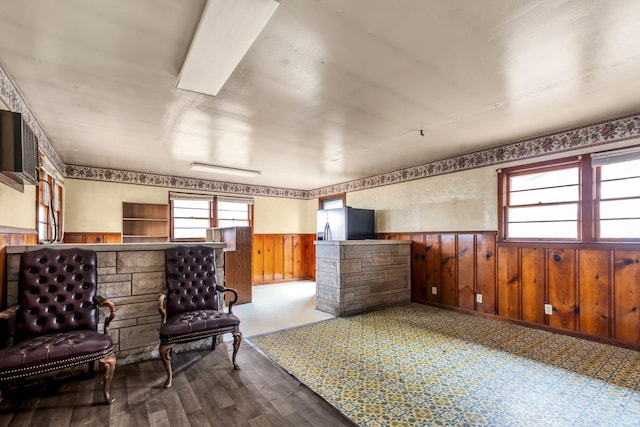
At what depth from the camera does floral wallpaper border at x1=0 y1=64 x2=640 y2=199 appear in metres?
3.23

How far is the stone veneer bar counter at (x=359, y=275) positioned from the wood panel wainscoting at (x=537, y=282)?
0.46 meters

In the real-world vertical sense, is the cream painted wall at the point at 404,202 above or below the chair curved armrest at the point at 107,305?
above

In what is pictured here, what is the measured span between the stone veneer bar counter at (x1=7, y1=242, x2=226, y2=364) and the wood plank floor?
8.0 inches

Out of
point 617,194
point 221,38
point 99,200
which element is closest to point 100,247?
point 221,38

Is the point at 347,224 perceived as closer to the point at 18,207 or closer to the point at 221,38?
the point at 221,38

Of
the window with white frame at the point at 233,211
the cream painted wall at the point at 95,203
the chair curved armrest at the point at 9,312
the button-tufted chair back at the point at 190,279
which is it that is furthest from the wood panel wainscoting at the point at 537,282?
the cream painted wall at the point at 95,203

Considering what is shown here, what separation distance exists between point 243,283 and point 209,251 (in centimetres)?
241

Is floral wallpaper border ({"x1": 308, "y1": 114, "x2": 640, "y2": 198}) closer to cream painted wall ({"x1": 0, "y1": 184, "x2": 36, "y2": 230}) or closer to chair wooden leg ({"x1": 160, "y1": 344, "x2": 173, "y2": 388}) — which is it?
chair wooden leg ({"x1": 160, "y1": 344, "x2": 173, "y2": 388})

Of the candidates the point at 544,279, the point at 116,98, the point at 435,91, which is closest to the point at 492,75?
the point at 435,91

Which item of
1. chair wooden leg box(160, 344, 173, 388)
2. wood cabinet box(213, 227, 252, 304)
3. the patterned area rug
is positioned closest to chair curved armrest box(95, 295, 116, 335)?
chair wooden leg box(160, 344, 173, 388)

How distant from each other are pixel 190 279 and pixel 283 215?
496 centimetres

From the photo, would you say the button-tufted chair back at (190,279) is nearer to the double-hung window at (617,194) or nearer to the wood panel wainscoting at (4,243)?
the wood panel wainscoting at (4,243)

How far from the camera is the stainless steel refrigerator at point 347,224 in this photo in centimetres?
579

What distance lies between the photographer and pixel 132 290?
2.85m
